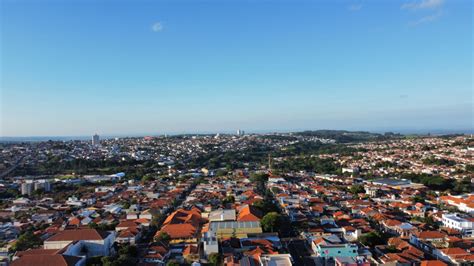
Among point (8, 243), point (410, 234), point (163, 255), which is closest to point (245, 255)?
point (163, 255)

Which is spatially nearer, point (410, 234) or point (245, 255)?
point (245, 255)

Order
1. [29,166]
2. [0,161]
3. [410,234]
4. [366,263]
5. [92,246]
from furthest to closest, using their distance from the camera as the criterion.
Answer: [0,161], [29,166], [410,234], [92,246], [366,263]

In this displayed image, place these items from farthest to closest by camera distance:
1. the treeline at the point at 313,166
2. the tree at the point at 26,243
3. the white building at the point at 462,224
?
the treeline at the point at 313,166 → the white building at the point at 462,224 → the tree at the point at 26,243

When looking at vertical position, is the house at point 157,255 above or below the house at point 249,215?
below

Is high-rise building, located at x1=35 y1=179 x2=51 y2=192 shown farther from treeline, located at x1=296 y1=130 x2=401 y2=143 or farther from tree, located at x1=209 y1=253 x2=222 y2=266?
treeline, located at x1=296 y1=130 x2=401 y2=143

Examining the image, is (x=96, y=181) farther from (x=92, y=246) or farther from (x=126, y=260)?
(x=126, y=260)

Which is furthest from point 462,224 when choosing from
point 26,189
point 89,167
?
point 89,167

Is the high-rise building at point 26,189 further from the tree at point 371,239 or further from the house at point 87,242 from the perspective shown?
the tree at point 371,239

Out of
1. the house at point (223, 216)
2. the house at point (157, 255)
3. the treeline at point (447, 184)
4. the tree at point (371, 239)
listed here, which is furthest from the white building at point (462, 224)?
the house at point (157, 255)
